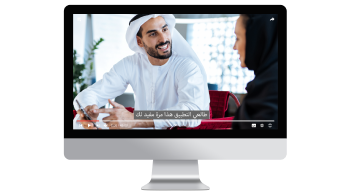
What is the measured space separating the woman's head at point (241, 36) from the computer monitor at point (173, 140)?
2.4 inches

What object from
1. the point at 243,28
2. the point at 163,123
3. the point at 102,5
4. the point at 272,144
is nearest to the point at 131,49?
the point at 102,5

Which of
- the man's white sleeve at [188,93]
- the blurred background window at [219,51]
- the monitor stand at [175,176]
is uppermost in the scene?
the blurred background window at [219,51]

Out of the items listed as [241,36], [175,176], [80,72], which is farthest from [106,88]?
[241,36]

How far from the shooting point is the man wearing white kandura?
250 cm

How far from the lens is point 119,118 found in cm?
249

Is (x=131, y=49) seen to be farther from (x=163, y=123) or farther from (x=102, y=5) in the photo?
(x=163, y=123)

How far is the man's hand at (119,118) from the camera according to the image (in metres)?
2.47

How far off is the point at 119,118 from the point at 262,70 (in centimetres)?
95

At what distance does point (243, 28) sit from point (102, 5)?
892 millimetres

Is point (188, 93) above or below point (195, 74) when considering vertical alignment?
below

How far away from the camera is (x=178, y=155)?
250 centimetres

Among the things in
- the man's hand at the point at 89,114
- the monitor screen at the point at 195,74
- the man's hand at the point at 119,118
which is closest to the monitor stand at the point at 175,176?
the monitor screen at the point at 195,74

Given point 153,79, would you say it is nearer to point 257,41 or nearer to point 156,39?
point 156,39

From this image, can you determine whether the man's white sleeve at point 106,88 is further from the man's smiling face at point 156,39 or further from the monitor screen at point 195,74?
the man's smiling face at point 156,39
